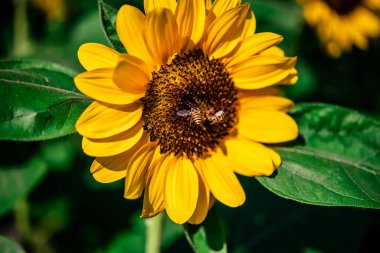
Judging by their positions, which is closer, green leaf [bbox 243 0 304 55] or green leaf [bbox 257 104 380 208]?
green leaf [bbox 257 104 380 208]

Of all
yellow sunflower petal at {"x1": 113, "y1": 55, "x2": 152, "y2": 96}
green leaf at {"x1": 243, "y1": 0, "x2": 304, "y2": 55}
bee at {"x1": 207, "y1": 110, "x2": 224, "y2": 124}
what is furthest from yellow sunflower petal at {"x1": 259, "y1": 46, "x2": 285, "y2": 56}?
green leaf at {"x1": 243, "y1": 0, "x2": 304, "y2": 55}

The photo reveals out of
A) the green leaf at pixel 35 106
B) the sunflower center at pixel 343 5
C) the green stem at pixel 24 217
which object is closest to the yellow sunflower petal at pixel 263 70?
the green leaf at pixel 35 106

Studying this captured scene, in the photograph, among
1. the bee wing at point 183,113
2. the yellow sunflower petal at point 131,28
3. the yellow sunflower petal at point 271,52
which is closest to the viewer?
the yellow sunflower petal at point 131,28

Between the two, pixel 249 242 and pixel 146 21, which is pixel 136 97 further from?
pixel 249 242

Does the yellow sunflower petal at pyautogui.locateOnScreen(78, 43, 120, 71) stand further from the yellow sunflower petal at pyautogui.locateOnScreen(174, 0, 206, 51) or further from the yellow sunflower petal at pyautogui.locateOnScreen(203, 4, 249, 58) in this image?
the yellow sunflower petal at pyautogui.locateOnScreen(203, 4, 249, 58)

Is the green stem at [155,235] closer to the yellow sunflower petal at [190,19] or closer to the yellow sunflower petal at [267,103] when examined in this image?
the yellow sunflower petal at [267,103]
